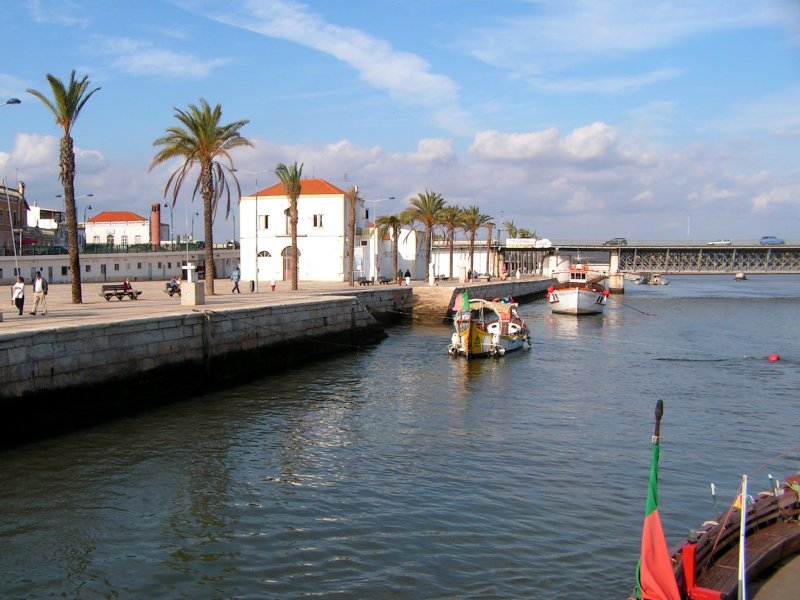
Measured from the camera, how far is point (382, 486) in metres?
14.4

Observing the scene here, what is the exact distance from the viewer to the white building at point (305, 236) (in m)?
69.2

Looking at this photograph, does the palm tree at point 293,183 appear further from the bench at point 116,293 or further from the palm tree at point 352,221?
the bench at point 116,293

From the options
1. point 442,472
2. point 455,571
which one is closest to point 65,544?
point 455,571

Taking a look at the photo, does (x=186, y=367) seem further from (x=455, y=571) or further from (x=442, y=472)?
(x=455, y=571)

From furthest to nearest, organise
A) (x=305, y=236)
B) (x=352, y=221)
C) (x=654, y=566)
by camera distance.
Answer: (x=305, y=236)
(x=352, y=221)
(x=654, y=566)

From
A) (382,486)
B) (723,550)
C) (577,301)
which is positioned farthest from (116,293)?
(577,301)

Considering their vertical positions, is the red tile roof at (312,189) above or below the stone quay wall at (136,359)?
above

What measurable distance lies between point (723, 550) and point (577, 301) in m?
54.3

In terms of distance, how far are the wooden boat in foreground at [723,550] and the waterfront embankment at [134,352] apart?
14.9 m

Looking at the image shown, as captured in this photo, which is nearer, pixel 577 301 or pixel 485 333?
pixel 485 333

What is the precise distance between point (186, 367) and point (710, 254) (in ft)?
388

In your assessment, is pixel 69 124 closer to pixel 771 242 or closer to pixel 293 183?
pixel 293 183

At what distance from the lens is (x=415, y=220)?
257 feet

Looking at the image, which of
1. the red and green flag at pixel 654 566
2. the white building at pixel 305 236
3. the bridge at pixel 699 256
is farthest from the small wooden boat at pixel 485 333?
the bridge at pixel 699 256
